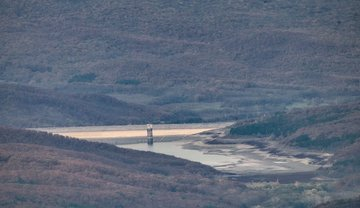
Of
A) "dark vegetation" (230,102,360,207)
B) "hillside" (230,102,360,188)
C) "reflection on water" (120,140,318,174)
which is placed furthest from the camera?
"reflection on water" (120,140,318,174)

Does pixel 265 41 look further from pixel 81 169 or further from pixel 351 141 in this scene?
pixel 81 169

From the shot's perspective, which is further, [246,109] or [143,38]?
[143,38]

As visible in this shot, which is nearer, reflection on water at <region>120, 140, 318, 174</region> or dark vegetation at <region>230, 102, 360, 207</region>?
dark vegetation at <region>230, 102, 360, 207</region>

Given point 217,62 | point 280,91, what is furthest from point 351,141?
point 217,62

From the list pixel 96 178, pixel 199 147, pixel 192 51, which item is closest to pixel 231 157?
pixel 199 147

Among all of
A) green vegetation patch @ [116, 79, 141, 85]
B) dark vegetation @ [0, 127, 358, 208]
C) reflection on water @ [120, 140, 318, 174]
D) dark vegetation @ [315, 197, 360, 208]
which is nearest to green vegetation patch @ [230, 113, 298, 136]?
reflection on water @ [120, 140, 318, 174]

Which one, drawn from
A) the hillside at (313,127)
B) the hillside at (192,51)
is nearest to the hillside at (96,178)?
the hillside at (313,127)

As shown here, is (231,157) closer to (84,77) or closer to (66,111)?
(66,111)

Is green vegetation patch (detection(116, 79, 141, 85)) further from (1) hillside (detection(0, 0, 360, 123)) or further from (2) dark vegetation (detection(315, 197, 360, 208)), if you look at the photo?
(2) dark vegetation (detection(315, 197, 360, 208))
